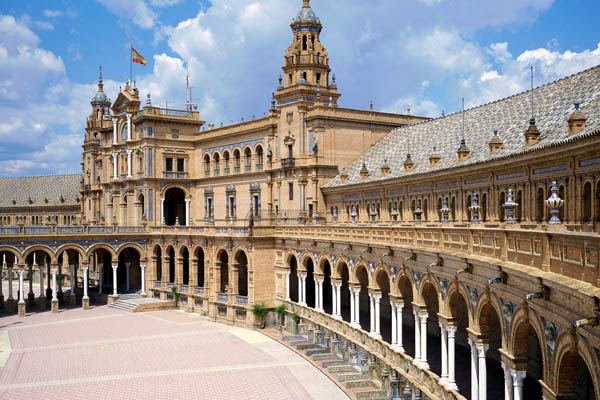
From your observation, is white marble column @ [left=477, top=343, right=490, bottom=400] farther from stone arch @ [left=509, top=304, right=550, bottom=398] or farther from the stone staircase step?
the stone staircase step

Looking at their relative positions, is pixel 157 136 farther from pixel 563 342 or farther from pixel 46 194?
pixel 563 342

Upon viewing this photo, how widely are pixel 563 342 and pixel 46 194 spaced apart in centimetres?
10560

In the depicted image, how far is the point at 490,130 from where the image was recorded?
39188mm

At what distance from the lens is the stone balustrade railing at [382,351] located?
1082 inches

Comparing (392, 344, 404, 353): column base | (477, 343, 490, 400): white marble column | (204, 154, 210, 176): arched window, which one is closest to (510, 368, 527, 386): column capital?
(477, 343, 490, 400): white marble column

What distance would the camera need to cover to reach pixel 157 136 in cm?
7381

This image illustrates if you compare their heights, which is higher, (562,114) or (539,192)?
(562,114)

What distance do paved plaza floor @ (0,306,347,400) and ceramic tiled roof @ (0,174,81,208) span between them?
52714 mm

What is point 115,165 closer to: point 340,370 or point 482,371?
point 340,370

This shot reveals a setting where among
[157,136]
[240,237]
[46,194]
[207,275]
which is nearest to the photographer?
[240,237]

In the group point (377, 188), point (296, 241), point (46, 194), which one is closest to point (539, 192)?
point (377, 188)

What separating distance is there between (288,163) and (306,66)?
30.7 ft

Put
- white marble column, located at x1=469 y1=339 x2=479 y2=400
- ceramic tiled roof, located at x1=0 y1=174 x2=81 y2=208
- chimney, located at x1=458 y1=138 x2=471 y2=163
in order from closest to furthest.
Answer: white marble column, located at x1=469 y1=339 x2=479 y2=400 < chimney, located at x1=458 y1=138 x2=471 y2=163 < ceramic tiled roof, located at x1=0 y1=174 x2=81 y2=208

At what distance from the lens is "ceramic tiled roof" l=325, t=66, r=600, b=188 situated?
3047 centimetres
